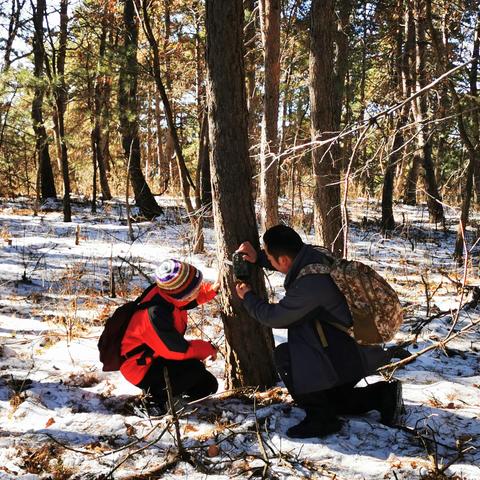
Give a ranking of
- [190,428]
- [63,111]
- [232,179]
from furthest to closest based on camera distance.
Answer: [63,111] < [232,179] < [190,428]

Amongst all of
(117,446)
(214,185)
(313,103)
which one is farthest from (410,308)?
(117,446)

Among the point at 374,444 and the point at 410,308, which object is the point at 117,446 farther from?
the point at 410,308

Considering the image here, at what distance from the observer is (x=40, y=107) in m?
11.2

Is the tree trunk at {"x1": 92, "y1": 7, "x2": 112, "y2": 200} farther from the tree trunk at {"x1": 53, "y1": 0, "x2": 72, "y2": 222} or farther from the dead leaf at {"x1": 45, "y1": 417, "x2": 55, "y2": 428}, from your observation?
the dead leaf at {"x1": 45, "y1": 417, "x2": 55, "y2": 428}

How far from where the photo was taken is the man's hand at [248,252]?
11.4ft

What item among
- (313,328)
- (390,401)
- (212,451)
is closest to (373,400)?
(390,401)

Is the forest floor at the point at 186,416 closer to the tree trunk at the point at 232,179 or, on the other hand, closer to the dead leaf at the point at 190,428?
the dead leaf at the point at 190,428

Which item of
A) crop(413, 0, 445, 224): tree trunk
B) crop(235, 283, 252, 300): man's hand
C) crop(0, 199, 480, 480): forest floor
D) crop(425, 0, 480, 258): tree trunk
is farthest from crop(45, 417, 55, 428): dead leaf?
crop(413, 0, 445, 224): tree trunk

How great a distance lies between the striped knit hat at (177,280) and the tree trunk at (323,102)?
292 centimetres

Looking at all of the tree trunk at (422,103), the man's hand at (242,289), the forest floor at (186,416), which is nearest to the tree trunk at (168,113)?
the forest floor at (186,416)

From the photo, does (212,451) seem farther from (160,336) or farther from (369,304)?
(369,304)

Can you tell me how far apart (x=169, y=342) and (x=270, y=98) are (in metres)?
4.52

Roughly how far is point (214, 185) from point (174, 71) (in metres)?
10.7

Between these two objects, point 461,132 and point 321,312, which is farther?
point 461,132
